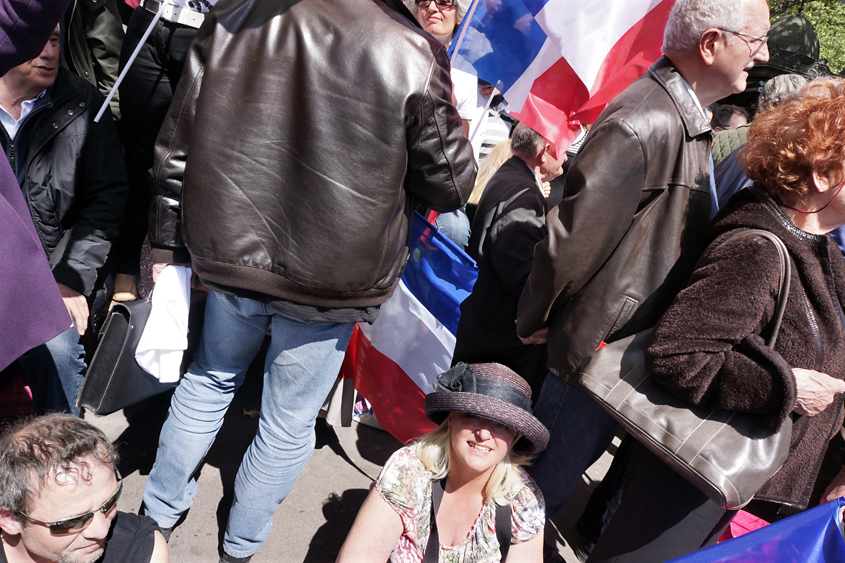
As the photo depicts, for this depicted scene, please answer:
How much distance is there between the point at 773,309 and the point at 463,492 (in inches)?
44.1

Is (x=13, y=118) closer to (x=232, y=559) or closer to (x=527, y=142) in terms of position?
(x=232, y=559)

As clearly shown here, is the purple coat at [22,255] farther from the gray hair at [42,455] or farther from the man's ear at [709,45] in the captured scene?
the man's ear at [709,45]

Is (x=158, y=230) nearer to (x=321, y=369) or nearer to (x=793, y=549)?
(x=321, y=369)

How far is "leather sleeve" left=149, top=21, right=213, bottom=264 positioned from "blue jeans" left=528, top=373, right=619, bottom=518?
1.41 m

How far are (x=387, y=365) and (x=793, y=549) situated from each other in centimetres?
170

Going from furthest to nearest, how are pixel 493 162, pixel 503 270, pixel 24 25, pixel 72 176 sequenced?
pixel 493 162 → pixel 503 270 → pixel 72 176 → pixel 24 25

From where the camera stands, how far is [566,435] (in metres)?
2.33

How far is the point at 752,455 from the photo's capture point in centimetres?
176

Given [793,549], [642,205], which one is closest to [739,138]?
[642,205]

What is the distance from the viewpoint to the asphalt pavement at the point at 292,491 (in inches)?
99.7

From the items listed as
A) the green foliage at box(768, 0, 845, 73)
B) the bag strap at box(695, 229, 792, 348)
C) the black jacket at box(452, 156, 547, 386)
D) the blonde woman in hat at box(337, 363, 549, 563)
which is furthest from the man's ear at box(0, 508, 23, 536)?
the green foliage at box(768, 0, 845, 73)

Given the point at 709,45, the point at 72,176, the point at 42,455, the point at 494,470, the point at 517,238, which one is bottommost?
the point at 494,470

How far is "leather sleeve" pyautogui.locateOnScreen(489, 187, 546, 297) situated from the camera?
262 cm

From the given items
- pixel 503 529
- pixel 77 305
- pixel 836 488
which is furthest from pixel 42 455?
pixel 836 488
